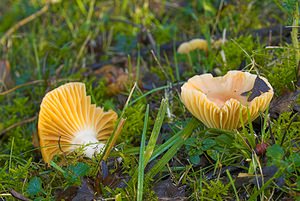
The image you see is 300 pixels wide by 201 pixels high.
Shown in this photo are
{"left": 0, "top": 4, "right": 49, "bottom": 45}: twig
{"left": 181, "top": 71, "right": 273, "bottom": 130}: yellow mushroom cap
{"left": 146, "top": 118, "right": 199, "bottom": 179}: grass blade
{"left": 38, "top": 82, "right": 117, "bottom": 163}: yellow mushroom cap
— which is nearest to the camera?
{"left": 181, "top": 71, "right": 273, "bottom": 130}: yellow mushroom cap

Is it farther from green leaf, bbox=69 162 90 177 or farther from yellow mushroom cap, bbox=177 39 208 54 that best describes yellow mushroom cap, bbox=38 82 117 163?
yellow mushroom cap, bbox=177 39 208 54

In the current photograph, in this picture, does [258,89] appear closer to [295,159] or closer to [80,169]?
[295,159]

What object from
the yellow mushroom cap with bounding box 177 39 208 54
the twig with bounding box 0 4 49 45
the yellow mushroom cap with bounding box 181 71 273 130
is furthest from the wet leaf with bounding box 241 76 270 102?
the twig with bounding box 0 4 49 45

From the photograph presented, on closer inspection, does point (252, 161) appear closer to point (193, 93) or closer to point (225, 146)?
point (225, 146)

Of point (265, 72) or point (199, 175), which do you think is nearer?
point (199, 175)

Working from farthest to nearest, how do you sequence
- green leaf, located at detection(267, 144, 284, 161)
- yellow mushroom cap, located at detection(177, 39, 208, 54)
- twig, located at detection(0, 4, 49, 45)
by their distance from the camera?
1. twig, located at detection(0, 4, 49, 45)
2. yellow mushroom cap, located at detection(177, 39, 208, 54)
3. green leaf, located at detection(267, 144, 284, 161)

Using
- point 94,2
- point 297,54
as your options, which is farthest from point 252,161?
point 94,2
